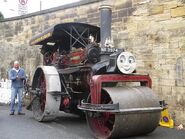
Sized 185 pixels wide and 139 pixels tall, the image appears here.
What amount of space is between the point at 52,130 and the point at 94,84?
1478 mm

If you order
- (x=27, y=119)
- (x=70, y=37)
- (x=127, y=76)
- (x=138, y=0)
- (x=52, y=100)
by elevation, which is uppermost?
(x=138, y=0)

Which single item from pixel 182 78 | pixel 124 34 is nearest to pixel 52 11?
pixel 124 34

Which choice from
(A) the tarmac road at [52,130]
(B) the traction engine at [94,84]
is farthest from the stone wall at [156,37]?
(B) the traction engine at [94,84]

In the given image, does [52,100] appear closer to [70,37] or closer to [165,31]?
[70,37]

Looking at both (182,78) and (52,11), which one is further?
(52,11)

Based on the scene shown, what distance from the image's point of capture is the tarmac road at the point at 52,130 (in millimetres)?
6445

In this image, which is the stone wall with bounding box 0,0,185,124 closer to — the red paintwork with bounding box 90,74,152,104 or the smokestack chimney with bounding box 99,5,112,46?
the smokestack chimney with bounding box 99,5,112,46

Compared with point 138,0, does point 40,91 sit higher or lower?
lower

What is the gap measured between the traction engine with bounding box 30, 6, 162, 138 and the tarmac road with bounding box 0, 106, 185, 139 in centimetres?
23

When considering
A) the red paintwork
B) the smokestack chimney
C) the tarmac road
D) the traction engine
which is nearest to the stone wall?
the tarmac road

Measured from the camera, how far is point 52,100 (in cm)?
746

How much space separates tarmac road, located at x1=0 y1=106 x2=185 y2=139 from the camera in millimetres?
6445

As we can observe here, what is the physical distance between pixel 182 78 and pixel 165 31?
1.10 meters

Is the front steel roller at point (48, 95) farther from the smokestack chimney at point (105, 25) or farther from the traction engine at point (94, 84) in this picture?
the smokestack chimney at point (105, 25)
